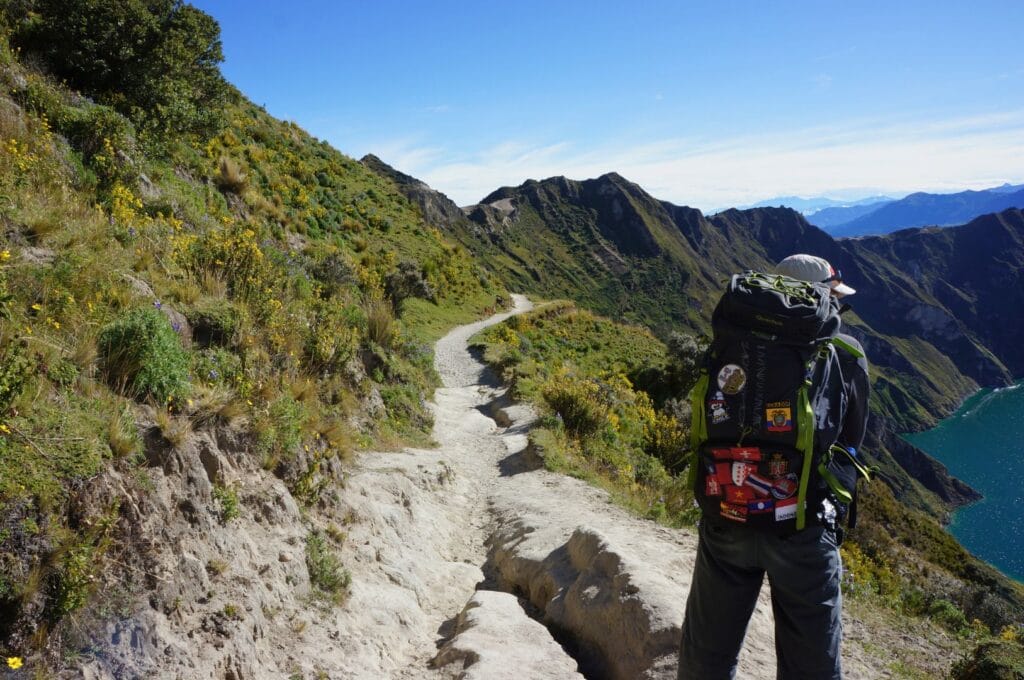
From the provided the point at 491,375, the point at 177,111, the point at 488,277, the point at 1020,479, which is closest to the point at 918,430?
the point at 1020,479

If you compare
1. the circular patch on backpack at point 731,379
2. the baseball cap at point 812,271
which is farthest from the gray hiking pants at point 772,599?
the baseball cap at point 812,271

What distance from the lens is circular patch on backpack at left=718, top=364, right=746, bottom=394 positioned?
119 inches

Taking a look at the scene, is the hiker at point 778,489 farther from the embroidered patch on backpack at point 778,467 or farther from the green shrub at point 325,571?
the green shrub at point 325,571

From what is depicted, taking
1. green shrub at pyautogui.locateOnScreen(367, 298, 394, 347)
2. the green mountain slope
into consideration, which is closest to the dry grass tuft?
green shrub at pyautogui.locateOnScreen(367, 298, 394, 347)

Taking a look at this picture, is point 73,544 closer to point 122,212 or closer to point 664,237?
point 122,212

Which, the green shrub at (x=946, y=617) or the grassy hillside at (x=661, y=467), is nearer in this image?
the green shrub at (x=946, y=617)

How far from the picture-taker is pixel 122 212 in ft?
21.7

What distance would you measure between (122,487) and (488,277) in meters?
Result: 36.5

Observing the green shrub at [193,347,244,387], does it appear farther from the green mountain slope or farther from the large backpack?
the green mountain slope

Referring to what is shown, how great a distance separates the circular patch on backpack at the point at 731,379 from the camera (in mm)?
3016

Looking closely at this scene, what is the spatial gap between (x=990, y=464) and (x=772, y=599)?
133m

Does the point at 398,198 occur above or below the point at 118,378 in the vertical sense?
above

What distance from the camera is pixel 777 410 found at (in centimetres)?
293

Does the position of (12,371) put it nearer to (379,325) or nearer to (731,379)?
(731,379)
